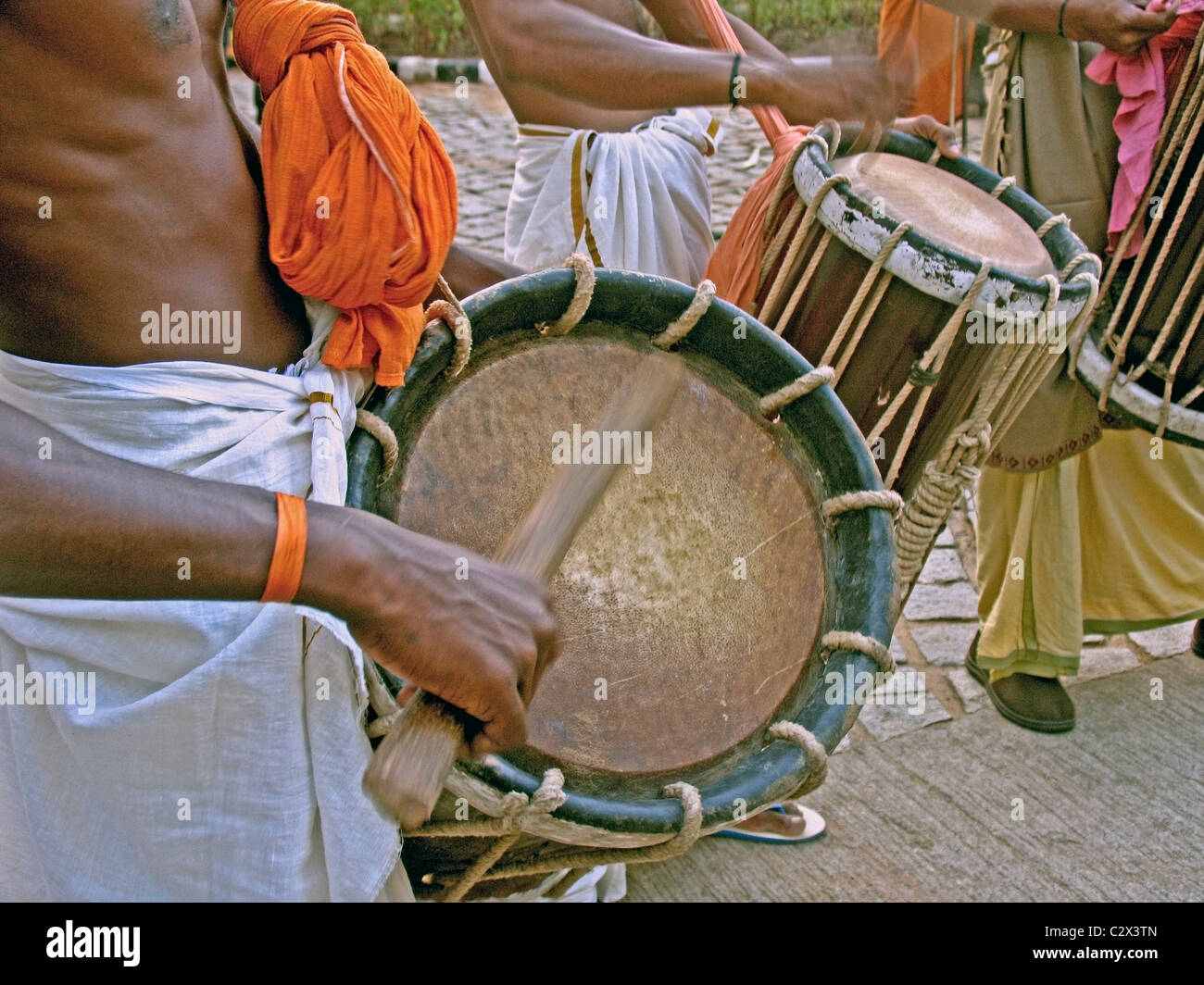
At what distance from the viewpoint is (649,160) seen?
2482 mm

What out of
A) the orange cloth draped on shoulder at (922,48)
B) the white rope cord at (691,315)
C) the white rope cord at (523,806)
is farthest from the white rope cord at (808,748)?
the orange cloth draped on shoulder at (922,48)

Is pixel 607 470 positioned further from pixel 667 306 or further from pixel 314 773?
pixel 314 773

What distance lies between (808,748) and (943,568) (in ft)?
7.96

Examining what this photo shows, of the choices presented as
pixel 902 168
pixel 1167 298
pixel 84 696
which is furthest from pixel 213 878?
pixel 1167 298

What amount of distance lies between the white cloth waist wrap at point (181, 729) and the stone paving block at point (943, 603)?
245 centimetres

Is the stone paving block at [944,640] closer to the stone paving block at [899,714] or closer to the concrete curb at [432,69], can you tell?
→ the stone paving block at [899,714]

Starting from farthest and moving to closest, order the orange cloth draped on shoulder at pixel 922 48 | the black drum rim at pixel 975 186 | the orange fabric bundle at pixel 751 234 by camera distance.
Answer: the orange cloth draped on shoulder at pixel 922 48, the orange fabric bundle at pixel 751 234, the black drum rim at pixel 975 186

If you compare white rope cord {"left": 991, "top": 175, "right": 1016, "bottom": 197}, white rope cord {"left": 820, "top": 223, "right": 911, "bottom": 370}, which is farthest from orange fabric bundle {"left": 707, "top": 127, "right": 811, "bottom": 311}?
white rope cord {"left": 991, "top": 175, "right": 1016, "bottom": 197}

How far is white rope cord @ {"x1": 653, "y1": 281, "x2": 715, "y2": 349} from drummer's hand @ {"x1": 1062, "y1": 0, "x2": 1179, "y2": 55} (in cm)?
156

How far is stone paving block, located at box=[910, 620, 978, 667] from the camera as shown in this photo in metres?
3.16

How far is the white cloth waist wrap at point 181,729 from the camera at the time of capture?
1198mm

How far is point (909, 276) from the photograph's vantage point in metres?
1.90

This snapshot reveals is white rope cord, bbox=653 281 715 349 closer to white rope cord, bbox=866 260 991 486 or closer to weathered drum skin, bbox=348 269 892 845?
weathered drum skin, bbox=348 269 892 845

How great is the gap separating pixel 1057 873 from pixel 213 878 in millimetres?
1885
